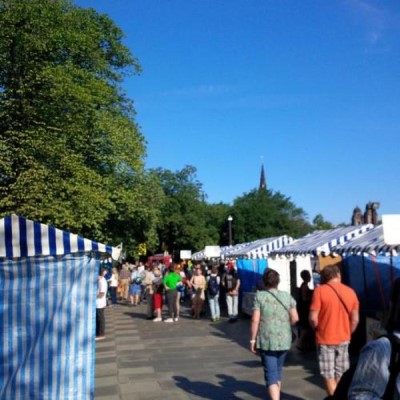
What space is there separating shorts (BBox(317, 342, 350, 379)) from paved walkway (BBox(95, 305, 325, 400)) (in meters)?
1.25

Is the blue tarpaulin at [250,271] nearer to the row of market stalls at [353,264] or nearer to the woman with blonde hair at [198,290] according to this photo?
the row of market stalls at [353,264]

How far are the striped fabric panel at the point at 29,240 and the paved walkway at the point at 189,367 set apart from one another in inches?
117

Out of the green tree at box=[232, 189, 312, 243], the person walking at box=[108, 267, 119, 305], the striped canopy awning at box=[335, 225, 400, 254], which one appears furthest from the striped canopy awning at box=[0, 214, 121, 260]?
the green tree at box=[232, 189, 312, 243]

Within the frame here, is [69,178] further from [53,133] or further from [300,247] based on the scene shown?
[300,247]

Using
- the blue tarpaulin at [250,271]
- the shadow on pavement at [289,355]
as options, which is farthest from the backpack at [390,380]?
the blue tarpaulin at [250,271]

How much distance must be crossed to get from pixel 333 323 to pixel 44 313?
332cm

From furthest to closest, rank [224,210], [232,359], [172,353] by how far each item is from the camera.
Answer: [224,210] → [172,353] → [232,359]

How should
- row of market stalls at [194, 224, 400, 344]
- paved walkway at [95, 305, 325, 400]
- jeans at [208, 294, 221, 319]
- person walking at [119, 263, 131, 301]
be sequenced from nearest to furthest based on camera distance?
1. paved walkway at [95, 305, 325, 400]
2. row of market stalls at [194, 224, 400, 344]
3. jeans at [208, 294, 221, 319]
4. person walking at [119, 263, 131, 301]

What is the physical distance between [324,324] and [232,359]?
14.6 feet

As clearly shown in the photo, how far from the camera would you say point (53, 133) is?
2341 cm

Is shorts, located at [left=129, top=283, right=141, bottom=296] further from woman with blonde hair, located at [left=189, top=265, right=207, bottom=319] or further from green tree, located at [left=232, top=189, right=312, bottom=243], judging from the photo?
green tree, located at [left=232, top=189, right=312, bottom=243]

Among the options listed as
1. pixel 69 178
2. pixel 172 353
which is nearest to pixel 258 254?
pixel 69 178

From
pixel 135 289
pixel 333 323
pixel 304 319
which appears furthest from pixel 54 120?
pixel 333 323

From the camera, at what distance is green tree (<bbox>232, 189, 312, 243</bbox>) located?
221ft
